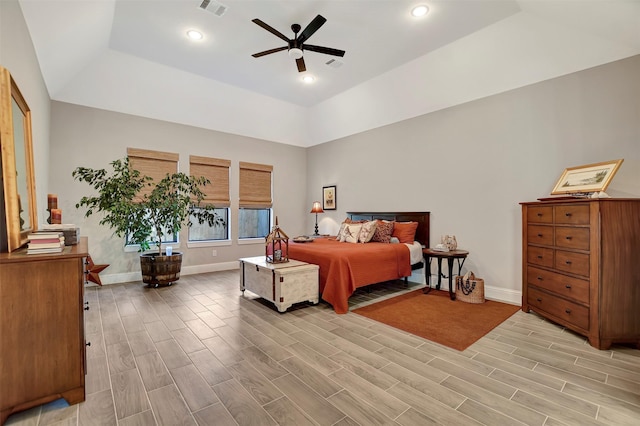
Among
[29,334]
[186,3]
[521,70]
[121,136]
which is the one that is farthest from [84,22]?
[521,70]

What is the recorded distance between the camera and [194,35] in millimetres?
3869

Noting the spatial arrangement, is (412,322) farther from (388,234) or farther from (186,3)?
(186,3)

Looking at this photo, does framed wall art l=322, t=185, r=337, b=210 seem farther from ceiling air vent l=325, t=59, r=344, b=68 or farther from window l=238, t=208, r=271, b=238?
ceiling air vent l=325, t=59, r=344, b=68

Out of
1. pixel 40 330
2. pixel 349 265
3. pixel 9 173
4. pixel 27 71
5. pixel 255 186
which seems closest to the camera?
pixel 40 330

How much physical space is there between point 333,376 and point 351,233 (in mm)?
2919

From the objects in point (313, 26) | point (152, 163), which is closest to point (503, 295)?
point (313, 26)

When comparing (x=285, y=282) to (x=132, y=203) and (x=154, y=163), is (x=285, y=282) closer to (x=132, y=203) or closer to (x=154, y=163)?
(x=132, y=203)

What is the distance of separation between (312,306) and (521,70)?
13.3ft

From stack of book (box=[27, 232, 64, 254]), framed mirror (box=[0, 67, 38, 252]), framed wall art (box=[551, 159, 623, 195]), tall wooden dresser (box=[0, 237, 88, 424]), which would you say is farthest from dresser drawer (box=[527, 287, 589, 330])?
framed mirror (box=[0, 67, 38, 252])

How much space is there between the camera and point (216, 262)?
596 cm

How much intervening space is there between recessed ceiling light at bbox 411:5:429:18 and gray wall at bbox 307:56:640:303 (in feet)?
5.30

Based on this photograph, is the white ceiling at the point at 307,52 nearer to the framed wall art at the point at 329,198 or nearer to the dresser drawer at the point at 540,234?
the framed wall art at the point at 329,198

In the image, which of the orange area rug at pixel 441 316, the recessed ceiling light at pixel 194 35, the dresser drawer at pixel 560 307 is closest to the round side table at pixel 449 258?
the orange area rug at pixel 441 316

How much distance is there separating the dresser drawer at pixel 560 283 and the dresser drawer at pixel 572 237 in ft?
1.03
